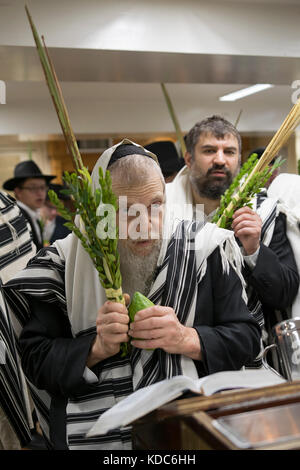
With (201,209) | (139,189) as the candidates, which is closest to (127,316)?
(139,189)

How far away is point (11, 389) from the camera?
77.1 inches

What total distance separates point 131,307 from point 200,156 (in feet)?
4.22

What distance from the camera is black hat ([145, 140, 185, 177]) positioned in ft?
12.8

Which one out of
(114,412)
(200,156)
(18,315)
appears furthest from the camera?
(200,156)

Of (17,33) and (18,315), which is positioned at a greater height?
(17,33)

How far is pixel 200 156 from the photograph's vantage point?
2432 millimetres

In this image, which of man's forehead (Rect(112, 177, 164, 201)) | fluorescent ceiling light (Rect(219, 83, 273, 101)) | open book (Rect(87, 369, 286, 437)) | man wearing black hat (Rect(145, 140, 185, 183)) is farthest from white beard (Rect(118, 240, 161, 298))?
fluorescent ceiling light (Rect(219, 83, 273, 101))

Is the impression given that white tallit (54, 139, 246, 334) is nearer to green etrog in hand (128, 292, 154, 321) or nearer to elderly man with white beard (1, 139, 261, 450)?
elderly man with white beard (1, 139, 261, 450)

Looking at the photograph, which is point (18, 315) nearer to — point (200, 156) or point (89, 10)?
point (200, 156)

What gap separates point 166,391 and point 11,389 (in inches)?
43.7

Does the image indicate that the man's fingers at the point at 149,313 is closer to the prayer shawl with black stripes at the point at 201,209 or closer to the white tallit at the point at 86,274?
the white tallit at the point at 86,274

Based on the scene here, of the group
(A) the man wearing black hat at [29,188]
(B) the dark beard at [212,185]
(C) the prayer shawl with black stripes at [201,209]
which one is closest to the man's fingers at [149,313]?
(C) the prayer shawl with black stripes at [201,209]

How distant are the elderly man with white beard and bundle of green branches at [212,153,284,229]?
1.03ft

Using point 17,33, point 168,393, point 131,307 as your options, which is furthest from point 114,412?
point 17,33
